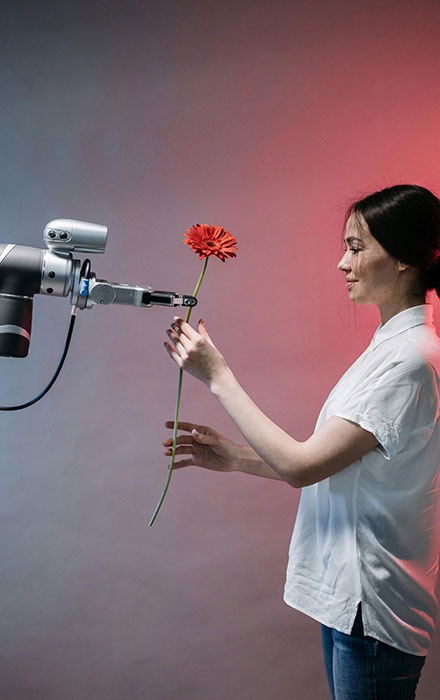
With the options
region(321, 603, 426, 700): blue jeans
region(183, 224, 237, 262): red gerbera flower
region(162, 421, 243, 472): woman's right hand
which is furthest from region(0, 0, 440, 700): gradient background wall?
region(321, 603, 426, 700): blue jeans

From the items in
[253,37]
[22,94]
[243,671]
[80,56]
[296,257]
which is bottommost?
[243,671]

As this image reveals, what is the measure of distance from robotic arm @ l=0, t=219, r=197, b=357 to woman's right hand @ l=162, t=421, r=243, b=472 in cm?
36

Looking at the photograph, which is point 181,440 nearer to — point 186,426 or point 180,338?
point 186,426

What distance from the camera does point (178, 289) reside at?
189 centimetres

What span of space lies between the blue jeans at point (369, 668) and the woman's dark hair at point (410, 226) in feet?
1.92

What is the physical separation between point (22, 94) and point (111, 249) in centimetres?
50

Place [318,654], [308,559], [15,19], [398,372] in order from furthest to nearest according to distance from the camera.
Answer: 1. [318,654]
2. [15,19]
3. [308,559]
4. [398,372]

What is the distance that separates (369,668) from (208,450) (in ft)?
1.72

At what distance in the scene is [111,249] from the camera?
1.87 m

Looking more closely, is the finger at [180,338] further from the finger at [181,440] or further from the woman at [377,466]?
the finger at [181,440]

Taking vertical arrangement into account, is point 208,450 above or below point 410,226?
below

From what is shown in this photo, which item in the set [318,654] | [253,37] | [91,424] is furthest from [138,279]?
[318,654]

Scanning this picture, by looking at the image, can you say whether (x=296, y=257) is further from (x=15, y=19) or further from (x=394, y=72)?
(x=15, y=19)

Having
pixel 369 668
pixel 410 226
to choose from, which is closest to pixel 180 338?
pixel 410 226
